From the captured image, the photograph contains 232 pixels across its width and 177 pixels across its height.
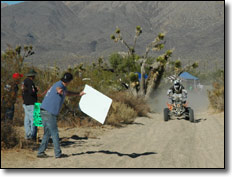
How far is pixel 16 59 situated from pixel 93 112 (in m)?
3.21

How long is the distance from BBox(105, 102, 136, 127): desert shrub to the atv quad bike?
5.05 feet

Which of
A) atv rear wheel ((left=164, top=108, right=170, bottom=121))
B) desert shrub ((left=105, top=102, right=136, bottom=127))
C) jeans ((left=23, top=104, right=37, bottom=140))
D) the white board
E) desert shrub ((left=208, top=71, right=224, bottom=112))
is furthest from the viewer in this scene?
desert shrub ((left=208, top=71, right=224, bottom=112))

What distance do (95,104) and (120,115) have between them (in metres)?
7.59

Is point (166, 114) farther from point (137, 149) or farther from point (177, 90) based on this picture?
point (137, 149)

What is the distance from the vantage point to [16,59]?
1055cm

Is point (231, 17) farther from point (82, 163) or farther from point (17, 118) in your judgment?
point (17, 118)

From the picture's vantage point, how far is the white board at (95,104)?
8547 millimetres

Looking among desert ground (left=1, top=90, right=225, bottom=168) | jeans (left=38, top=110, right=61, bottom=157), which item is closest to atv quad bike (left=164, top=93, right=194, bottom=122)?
desert ground (left=1, top=90, right=225, bottom=168)

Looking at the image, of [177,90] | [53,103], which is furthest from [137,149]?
[177,90]

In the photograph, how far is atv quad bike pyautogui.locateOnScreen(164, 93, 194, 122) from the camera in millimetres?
16297

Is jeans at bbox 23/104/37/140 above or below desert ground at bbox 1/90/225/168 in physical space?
above

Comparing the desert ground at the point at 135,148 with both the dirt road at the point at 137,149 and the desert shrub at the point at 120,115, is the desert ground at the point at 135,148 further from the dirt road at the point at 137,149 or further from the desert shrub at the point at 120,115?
the desert shrub at the point at 120,115

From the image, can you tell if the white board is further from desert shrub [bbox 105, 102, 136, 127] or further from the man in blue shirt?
desert shrub [bbox 105, 102, 136, 127]

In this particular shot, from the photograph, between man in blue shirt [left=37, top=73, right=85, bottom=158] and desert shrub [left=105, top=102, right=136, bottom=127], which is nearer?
man in blue shirt [left=37, top=73, right=85, bottom=158]
